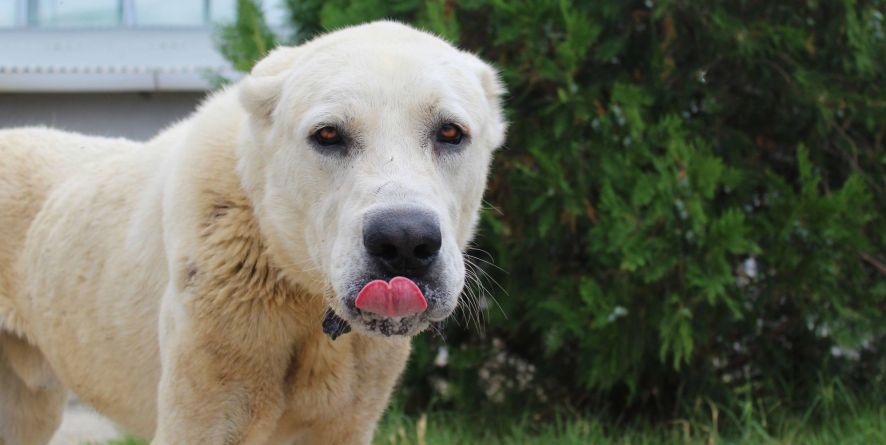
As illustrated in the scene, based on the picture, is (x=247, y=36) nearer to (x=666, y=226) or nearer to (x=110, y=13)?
(x=666, y=226)

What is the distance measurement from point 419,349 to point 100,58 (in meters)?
5.22

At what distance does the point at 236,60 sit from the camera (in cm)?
554

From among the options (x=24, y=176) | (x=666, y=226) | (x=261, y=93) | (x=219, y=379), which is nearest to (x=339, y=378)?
(x=219, y=379)

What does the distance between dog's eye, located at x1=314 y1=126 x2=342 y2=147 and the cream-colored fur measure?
0.03 m

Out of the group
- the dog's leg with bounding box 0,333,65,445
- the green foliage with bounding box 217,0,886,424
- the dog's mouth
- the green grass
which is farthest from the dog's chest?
the green foliage with bounding box 217,0,886,424

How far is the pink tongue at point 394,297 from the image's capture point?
9.03 ft

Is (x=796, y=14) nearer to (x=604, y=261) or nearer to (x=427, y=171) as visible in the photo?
(x=604, y=261)

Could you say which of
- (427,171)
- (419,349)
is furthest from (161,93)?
(427,171)

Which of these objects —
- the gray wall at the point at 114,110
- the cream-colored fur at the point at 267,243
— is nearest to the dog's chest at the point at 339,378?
the cream-colored fur at the point at 267,243

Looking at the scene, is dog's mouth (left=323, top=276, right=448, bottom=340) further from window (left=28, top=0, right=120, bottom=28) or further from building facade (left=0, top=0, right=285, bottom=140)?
window (left=28, top=0, right=120, bottom=28)

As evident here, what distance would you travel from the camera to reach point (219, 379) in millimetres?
3121

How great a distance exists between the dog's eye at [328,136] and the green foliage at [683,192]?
2028 mm

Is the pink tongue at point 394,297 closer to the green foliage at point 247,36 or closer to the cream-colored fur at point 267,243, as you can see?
the cream-colored fur at point 267,243

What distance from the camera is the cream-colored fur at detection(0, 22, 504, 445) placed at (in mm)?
2982
